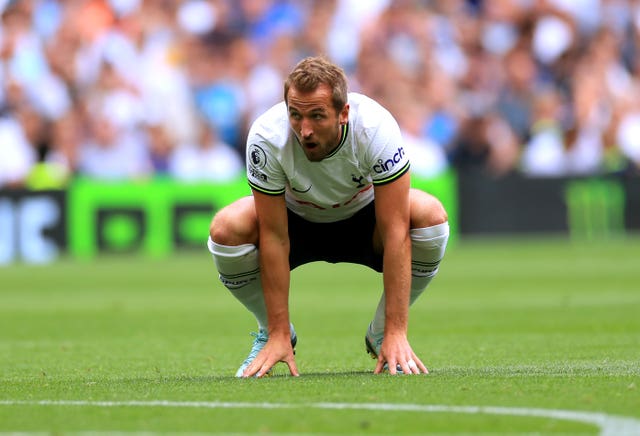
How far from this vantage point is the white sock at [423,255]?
625 centimetres

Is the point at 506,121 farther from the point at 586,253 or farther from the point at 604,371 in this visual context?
the point at 604,371

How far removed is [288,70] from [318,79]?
13.6m

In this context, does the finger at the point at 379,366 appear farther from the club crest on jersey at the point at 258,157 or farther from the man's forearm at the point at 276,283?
the club crest on jersey at the point at 258,157

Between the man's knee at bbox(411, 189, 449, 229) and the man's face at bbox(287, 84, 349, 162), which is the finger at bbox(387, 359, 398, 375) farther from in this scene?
the man's face at bbox(287, 84, 349, 162)

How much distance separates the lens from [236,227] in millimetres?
6125

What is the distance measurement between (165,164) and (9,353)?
1163cm

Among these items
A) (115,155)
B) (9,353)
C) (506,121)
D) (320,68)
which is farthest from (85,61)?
(320,68)

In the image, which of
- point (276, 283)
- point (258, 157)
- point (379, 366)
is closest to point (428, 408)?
point (379, 366)

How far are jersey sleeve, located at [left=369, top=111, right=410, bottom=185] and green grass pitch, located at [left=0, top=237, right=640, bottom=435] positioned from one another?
910 mm

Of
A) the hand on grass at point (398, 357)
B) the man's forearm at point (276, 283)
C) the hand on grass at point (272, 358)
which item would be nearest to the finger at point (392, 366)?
the hand on grass at point (398, 357)

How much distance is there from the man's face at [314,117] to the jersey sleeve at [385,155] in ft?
0.65

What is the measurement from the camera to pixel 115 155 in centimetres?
1898

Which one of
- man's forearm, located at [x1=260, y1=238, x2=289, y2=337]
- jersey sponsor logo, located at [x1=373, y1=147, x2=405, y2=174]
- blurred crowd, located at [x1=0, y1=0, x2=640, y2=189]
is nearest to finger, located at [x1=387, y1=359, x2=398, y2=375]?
man's forearm, located at [x1=260, y1=238, x2=289, y2=337]

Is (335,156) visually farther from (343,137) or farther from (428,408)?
(428,408)
